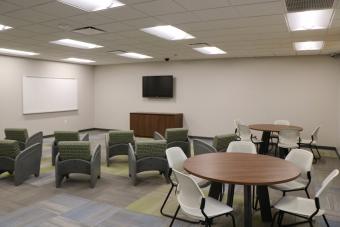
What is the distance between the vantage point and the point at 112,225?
3.24 metres

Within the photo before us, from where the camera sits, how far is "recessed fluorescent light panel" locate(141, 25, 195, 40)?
4.94 metres

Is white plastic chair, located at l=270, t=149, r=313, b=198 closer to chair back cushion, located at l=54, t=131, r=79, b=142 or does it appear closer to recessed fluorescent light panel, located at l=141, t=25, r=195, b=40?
recessed fluorescent light panel, located at l=141, t=25, r=195, b=40

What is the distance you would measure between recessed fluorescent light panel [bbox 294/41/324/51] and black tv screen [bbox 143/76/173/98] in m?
4.38

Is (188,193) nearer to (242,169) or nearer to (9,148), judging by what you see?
(242,169)

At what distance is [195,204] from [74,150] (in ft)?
8.72

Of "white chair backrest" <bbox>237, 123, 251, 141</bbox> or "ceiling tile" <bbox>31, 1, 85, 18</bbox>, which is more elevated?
"ceiling tile" <bbox>31, 1, 85, 18</bbox>

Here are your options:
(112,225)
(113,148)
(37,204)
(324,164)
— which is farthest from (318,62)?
(37,204)

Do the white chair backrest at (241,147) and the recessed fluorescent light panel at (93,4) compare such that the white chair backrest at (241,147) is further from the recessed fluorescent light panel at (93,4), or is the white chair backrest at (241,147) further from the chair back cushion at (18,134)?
the chair back cushion at (18,134)

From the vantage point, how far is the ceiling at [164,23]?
3545 mm

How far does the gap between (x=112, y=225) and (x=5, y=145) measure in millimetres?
2645

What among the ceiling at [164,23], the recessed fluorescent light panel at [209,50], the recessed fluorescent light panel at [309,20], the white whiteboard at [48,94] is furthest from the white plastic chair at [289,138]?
the white whiteboard at [48,94]

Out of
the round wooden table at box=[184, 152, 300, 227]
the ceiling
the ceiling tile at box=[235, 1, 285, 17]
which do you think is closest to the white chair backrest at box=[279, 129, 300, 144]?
the ceiling

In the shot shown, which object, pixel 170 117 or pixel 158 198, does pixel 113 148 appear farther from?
pixel 170 117

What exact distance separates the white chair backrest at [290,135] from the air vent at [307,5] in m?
3.00
